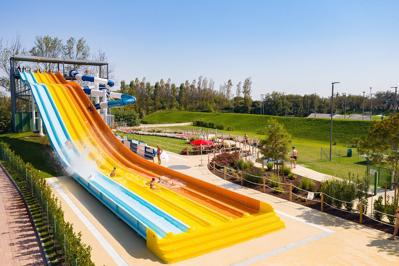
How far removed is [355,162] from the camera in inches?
1027

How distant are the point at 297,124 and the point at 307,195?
38.6 m

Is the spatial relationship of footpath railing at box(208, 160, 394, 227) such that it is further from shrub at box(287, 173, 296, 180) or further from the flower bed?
shrub at box(287, 173, 296, 180)

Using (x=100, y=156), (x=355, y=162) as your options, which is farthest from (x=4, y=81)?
(x=355, y=162)

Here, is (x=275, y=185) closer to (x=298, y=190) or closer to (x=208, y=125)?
(x=298, y=190)

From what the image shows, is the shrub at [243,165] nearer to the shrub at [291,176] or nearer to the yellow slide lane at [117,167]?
the shrub at [291,176]

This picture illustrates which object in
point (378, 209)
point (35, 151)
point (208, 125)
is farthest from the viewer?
point (208, 125)

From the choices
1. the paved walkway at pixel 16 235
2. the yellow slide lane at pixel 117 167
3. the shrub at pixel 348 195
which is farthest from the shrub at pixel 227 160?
the paved walkway at pixel 16 235

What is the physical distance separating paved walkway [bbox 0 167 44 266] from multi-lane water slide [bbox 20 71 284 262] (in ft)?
9.40

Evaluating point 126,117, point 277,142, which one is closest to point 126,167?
point 277,142

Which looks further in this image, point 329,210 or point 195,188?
point 195,188

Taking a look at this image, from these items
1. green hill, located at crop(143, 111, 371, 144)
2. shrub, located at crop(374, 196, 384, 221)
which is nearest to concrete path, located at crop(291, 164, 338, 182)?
shrub, located at crop(374, 196, 384, 221)

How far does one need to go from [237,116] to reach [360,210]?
177 ft

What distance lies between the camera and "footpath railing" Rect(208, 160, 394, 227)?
12.8m

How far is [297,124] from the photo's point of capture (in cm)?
5272
